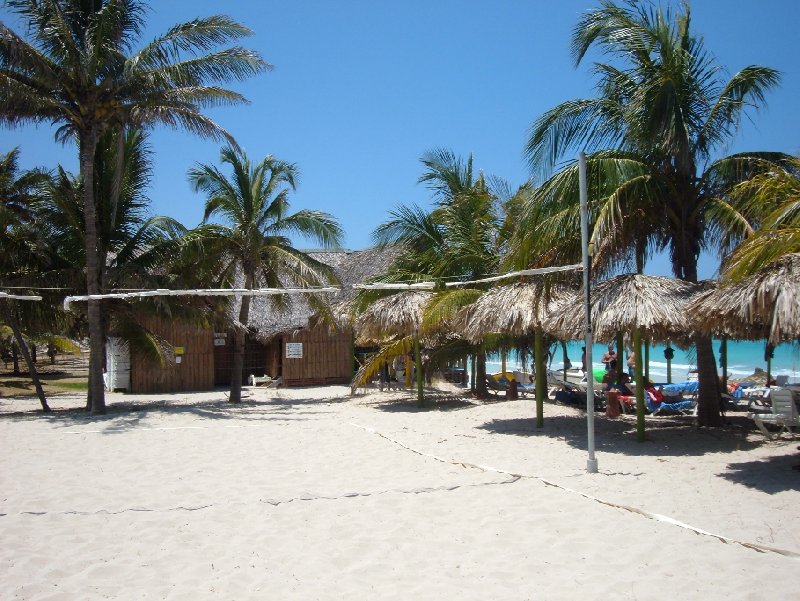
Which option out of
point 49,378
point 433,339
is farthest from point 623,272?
point 49,378

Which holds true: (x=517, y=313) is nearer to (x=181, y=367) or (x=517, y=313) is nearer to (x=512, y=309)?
(x=512, y=309)

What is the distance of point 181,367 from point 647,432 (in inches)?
534

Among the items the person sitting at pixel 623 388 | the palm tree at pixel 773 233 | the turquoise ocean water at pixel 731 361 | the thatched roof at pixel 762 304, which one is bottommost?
the turquoise ocean water at pixel 731 361

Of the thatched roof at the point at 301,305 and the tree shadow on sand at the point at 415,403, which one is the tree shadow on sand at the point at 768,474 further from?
the thatched roof at the point at 301,305

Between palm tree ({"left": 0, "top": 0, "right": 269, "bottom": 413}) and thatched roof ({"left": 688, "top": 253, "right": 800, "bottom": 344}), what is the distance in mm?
9231

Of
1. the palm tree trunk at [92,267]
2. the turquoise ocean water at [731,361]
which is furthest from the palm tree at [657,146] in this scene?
the turquoise ocean water at [731,361]

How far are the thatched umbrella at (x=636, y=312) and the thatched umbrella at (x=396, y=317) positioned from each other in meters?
4.48

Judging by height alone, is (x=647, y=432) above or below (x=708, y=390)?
below

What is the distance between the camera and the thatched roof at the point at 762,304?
20.2ft

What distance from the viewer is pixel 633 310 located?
27.7 feet

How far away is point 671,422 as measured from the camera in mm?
11438

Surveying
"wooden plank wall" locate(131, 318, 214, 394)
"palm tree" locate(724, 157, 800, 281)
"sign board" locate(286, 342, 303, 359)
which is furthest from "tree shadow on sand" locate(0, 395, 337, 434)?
"palm tree" locate(724, 157, 800, 281)

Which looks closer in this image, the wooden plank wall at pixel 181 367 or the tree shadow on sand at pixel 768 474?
the tree shadow on sand at pixel 768 474

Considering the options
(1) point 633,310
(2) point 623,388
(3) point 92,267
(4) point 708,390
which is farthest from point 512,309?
(3) point 92,267
